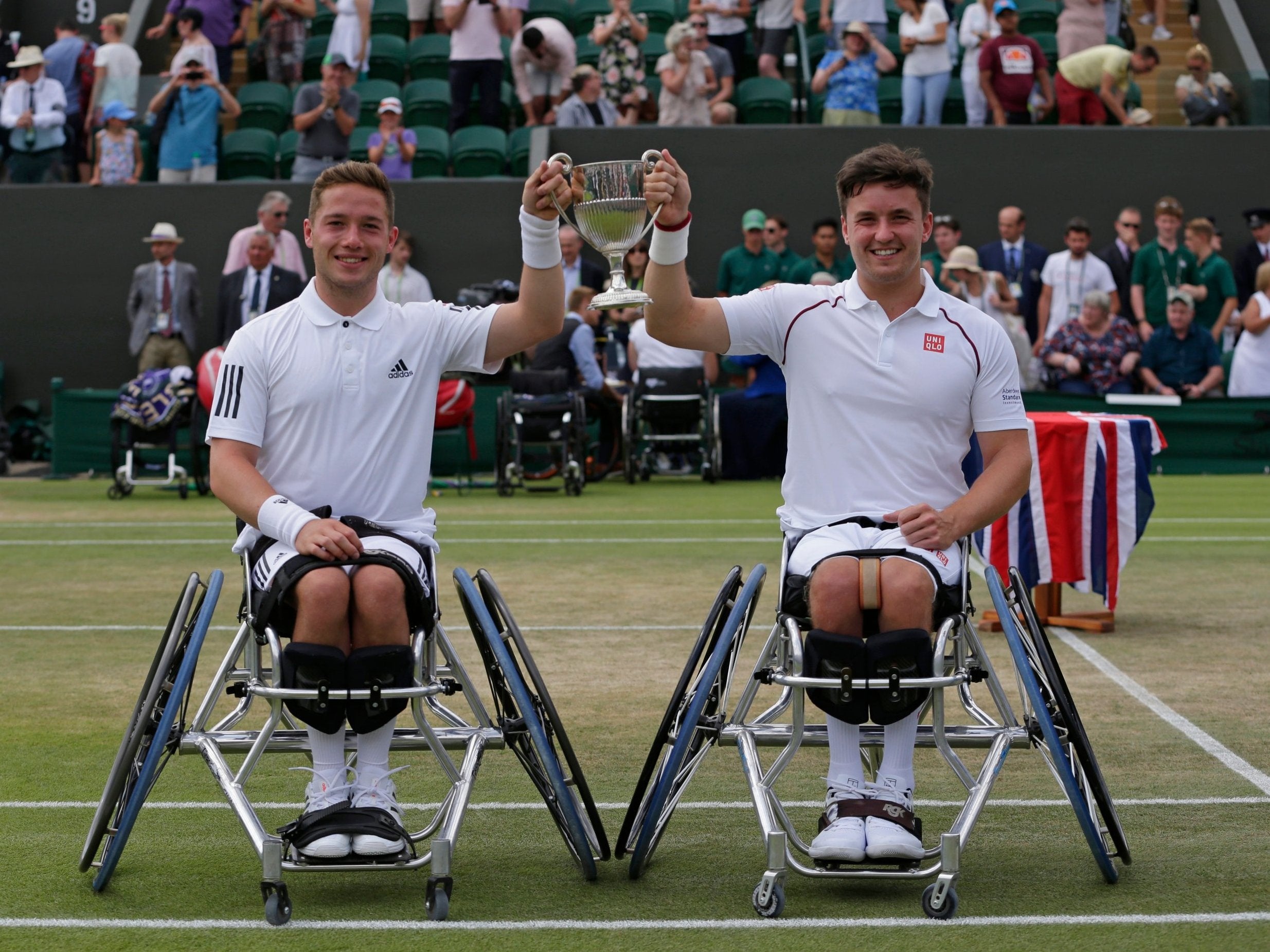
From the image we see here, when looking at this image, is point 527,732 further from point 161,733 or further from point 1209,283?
point 1209,283

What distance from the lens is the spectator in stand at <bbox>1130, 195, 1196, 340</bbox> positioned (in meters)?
16.3

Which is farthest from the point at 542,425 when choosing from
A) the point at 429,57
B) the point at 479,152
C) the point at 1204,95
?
the point at 1204,95

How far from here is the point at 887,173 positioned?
165 inches

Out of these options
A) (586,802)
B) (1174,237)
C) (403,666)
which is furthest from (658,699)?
(1174,237)

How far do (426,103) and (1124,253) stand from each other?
23.8 feet

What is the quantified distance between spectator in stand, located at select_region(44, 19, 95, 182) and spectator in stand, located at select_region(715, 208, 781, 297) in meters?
7.06

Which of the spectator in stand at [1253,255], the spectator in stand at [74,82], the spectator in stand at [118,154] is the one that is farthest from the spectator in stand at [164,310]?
the spectator in stand at [1253,255]

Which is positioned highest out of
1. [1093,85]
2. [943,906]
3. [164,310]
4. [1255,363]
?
[1093,85]

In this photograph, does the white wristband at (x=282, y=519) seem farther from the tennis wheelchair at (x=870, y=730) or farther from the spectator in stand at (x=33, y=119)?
the spectator in stand at (x=33, y=119)

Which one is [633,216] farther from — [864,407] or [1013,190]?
[1013,190]

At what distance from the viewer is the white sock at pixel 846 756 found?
4.09 m

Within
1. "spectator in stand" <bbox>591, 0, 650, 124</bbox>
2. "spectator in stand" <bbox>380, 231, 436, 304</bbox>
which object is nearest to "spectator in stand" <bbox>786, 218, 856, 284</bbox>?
Result: "spectator in stand" <bbox>591, 0, 650, 124</bbox>

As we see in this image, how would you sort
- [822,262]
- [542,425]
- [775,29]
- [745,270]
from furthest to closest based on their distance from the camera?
1. [775,29]
2. [745,270]
3. [822,262]
4. [542,425]

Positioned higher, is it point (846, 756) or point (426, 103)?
point (426, 103)
